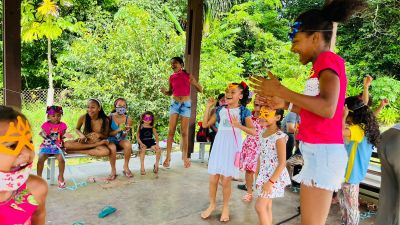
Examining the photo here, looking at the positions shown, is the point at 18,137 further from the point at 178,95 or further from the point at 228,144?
the point at 178,95

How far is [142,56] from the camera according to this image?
8.78 metres

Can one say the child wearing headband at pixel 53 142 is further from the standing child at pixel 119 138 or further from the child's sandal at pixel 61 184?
the standing child at pixel 119 138

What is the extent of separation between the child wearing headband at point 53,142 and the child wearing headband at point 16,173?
9.84 feet

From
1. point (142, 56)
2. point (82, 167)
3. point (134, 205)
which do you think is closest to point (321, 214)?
point (134, 205)

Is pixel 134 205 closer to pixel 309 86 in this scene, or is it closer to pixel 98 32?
pixel 309 86

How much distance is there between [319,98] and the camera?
1477 millimetres

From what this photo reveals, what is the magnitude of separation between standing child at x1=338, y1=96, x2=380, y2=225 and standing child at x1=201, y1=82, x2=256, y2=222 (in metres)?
0.88

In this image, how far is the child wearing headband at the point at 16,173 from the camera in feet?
3.85

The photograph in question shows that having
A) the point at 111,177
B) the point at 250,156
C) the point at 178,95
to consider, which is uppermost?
the point at 178,95

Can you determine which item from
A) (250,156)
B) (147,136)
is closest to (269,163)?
(250,156)

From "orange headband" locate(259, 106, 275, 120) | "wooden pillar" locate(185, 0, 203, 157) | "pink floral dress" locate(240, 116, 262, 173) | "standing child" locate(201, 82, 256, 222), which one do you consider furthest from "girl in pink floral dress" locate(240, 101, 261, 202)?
"wooden pillar" locate(185, 0, 203, 157)

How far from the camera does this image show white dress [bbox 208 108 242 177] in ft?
10.9

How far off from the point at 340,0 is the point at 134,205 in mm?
2889

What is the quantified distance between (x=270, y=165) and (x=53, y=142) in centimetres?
266
